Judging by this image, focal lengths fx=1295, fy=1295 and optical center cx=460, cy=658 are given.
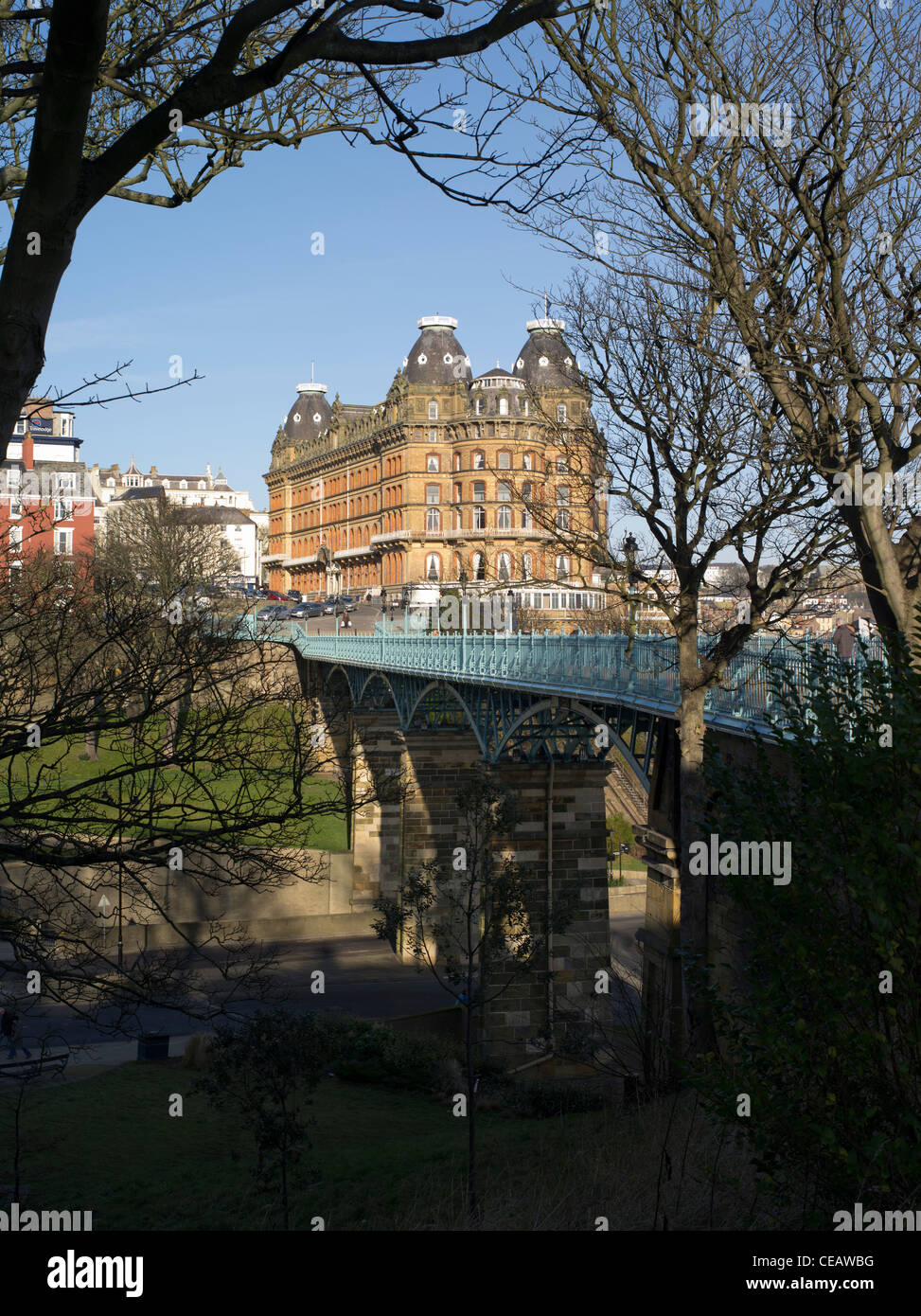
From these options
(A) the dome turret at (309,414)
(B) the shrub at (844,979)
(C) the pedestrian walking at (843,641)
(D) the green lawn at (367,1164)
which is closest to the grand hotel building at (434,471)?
(A) the dome turret at (309,414)

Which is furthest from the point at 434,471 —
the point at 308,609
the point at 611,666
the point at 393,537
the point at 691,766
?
the point at 691,766

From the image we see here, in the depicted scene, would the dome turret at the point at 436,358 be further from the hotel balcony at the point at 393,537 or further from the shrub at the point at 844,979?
the shrub at the point at 844,979

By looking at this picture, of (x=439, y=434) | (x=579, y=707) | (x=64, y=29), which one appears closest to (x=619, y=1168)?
(x=579, y=707)

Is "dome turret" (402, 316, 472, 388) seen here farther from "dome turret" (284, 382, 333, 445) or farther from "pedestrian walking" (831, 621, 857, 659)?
"pedestrian walking" (831, 621, 857, 659)

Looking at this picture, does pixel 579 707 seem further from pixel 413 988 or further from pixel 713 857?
pixel 413 988

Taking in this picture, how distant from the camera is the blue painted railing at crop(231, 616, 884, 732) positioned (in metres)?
11.7

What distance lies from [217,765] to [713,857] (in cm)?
327

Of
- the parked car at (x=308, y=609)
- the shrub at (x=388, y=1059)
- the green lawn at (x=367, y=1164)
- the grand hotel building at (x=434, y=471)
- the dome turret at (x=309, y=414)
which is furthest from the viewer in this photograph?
the dome turret at (x=309, y=414)

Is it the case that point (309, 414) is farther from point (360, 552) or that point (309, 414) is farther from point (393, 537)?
point (393, 537)

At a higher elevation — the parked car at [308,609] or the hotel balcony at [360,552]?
the hotel balcony at [360,552]

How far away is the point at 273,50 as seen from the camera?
20.9 ft

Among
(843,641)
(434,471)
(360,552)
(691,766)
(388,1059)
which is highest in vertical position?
(434,471)

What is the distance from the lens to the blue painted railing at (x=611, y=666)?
11719mm

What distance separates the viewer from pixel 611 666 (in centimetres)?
1967
